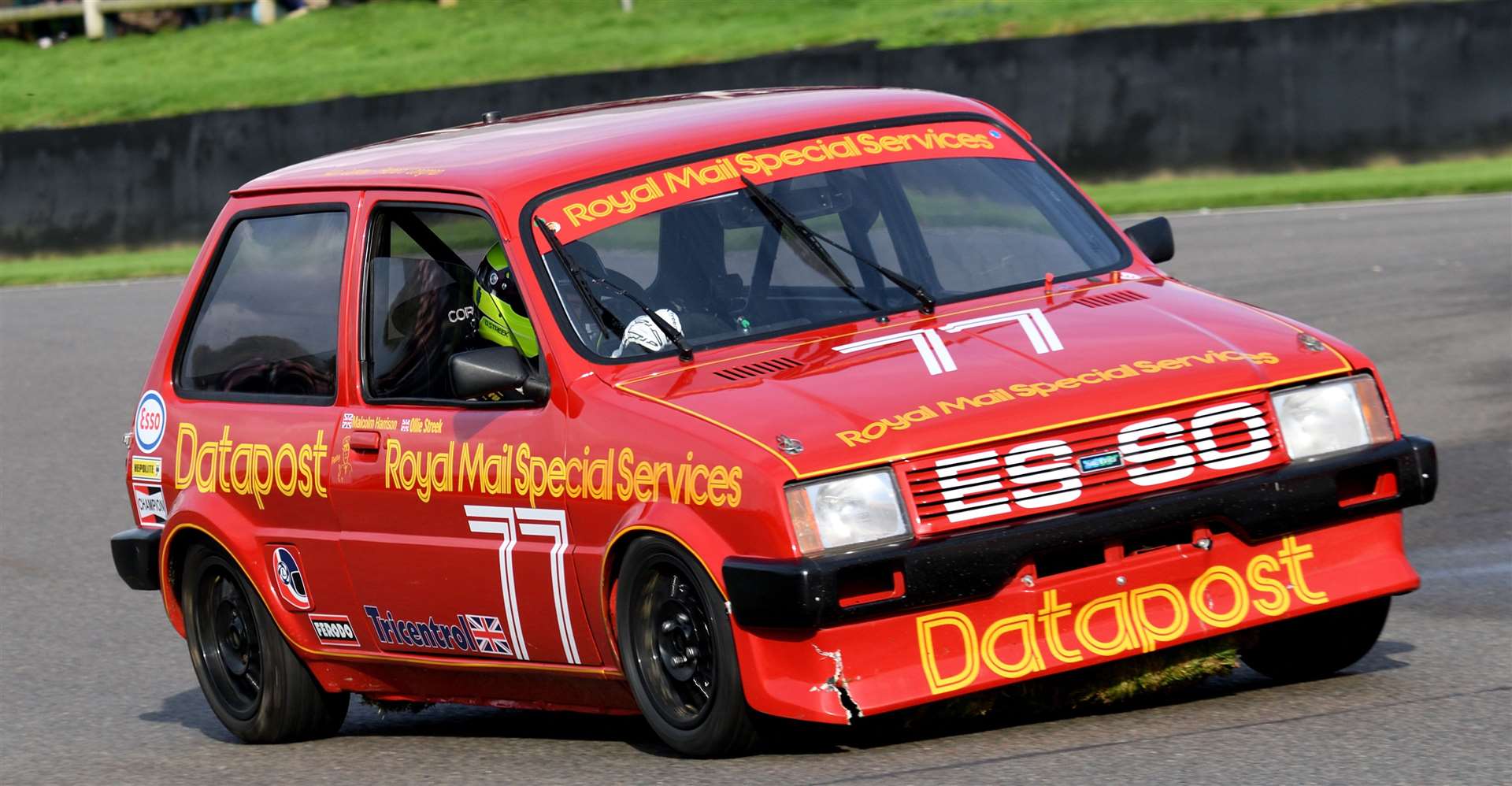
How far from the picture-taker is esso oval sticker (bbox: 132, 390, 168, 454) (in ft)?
24.2

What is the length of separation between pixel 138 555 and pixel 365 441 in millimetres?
1351

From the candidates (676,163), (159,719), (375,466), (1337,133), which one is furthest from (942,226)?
(1337,133)

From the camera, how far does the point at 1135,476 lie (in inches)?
208

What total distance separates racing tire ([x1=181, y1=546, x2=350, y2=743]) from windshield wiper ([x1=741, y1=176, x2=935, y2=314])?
201 centimetres

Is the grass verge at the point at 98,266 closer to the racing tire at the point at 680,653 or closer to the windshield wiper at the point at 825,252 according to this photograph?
the windshield wiper at the point at 825,252

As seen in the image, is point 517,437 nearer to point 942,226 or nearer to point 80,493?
point 942,226

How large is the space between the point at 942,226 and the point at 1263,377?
1.29 meters

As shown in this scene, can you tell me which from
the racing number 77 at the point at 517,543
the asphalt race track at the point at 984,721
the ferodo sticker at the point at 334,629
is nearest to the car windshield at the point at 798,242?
the racing number 77 at the point at 517,543

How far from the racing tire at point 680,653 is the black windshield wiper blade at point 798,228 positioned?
1.06 metres

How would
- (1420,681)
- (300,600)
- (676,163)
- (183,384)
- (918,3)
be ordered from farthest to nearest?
(918,3) < (183,384) < (300,600) < (676,163) < (1420,681)

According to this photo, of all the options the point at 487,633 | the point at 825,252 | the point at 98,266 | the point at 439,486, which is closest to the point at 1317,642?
the point at 825,252

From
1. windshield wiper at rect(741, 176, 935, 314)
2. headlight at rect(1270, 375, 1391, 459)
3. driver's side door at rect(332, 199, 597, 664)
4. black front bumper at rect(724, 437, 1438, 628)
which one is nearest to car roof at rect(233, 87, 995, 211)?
driver's side door at rect(332, 199, 597, 664)

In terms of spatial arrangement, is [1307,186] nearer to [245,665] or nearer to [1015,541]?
[245,665]

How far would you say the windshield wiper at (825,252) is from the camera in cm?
612
